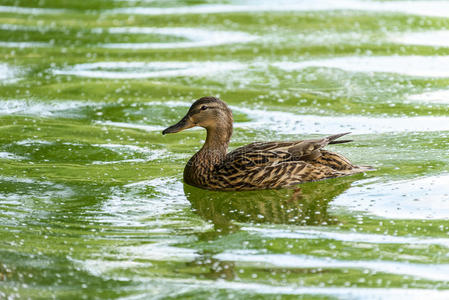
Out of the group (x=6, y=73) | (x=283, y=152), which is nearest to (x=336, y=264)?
(x=283, y=152)

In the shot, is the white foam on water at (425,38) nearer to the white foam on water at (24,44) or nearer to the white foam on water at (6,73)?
the white foam on water at (24,44)

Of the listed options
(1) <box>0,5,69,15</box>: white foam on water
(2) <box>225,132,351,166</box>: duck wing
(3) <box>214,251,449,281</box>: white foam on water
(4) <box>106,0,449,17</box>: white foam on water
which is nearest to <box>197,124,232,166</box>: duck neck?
(2) <box>225,132,351,166</box>: duck wing

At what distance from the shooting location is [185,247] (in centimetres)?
608

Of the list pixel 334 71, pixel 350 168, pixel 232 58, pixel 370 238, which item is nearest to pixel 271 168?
pixel 350 168

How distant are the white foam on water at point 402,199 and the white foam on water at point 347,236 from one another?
0.44 meters

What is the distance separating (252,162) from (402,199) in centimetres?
129

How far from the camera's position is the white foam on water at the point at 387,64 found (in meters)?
11.3

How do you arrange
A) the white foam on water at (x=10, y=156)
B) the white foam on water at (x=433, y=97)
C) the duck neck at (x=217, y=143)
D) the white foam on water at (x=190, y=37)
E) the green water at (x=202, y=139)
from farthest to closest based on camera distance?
1. the white foam on water at (x=190, y=37)
2. the white foam on water at (x=433, y=97)
3. the white foam on water at (x=10, y=156)
4. the duck neck at (x=217, y=143)
5. the green water at (x=202, y=139)

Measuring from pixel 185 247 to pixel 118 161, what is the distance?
2517 mm

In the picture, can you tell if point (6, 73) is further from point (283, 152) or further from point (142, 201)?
point (283, 152)

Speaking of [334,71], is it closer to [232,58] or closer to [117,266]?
[232,58]

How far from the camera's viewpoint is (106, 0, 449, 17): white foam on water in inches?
566

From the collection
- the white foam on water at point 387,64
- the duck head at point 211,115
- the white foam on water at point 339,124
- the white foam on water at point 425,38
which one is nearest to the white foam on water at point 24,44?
the white foam on water at point 387,64

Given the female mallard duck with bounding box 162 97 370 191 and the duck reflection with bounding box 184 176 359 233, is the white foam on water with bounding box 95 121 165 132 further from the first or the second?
the duck reflection with bounding box 184 176 359 233
